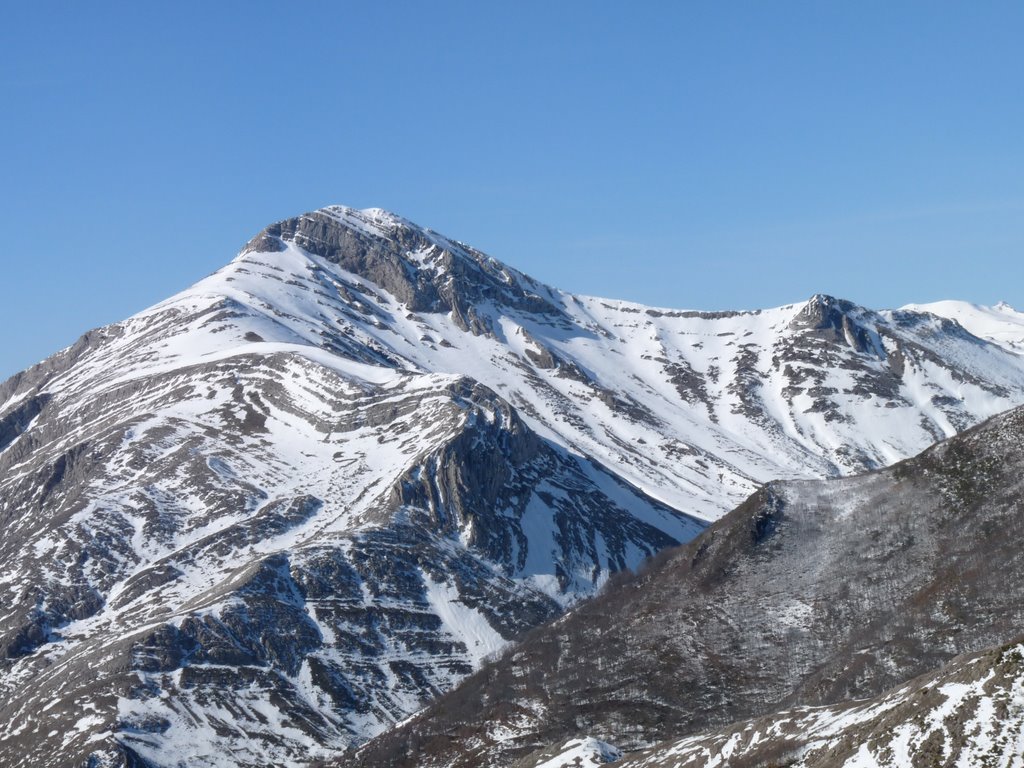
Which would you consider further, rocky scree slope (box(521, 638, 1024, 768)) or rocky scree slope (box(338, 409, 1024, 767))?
rocky scree slope (box(338, 409, 1024, 767))

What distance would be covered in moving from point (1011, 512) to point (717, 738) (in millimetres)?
80085

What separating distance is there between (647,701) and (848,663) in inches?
991

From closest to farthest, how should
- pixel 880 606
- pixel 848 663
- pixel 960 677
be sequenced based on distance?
pixel 960 677 → pixel 848 663 → pixel 880 606

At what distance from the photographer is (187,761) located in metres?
198

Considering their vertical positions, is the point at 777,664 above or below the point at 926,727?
above

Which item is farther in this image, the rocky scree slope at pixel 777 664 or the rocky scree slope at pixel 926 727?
the rocky scree slope at pixel 777 664

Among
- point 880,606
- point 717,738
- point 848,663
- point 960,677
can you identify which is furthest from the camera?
point 880,606

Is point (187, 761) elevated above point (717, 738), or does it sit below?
above

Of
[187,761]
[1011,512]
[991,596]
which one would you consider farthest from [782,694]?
[187,761]

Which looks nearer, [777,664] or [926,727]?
[926,727]

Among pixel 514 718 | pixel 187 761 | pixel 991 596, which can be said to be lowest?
pixel 991 596

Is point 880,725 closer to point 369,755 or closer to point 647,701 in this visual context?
point 647,701

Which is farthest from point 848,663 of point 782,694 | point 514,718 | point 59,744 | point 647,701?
point 59,744

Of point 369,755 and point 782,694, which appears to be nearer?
point 782,694
